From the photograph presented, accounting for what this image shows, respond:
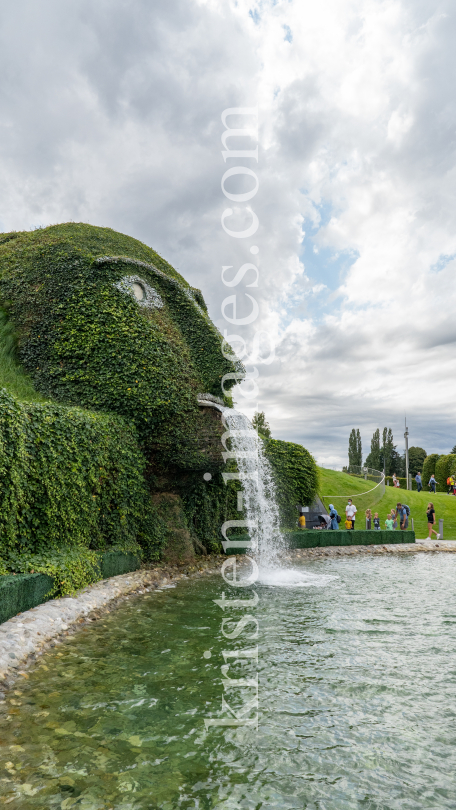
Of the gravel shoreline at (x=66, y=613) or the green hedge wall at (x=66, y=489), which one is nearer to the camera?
the gravel shoreline at (x=66, y=613)

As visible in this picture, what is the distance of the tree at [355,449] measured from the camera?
71.4 metres

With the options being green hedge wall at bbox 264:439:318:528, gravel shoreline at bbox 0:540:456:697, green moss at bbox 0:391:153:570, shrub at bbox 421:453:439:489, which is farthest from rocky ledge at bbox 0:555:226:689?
shrub at bbox 421:453:439:489

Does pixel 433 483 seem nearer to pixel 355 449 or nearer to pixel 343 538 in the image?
pixel 343 538

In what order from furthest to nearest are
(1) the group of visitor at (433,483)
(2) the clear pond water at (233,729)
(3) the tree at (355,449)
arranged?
(3) the tree at (355,449) < (1) the group of visitor at (433,483) < (2) the clear pond water at (233,729)

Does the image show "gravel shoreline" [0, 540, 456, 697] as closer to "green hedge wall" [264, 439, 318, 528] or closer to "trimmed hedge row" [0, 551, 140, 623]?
"trimmed hedge row" [0, 551, 140, 623]

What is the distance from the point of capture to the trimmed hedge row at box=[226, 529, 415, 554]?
19781mm

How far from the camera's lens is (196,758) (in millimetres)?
3992

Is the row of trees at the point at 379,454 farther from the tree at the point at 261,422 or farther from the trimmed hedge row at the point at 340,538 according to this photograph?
the trimmed hedge row at the point at 340,538

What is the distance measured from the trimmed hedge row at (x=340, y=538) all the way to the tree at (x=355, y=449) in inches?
1965

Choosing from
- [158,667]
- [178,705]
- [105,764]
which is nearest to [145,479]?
[158,667]

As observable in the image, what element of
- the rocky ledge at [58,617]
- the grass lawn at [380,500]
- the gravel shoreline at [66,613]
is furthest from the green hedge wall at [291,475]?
the rocky ledge at [58,617]

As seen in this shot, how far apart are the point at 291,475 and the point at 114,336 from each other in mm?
12001

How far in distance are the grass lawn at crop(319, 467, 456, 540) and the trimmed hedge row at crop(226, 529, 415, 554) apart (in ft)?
20.5

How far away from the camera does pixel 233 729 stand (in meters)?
4.50
